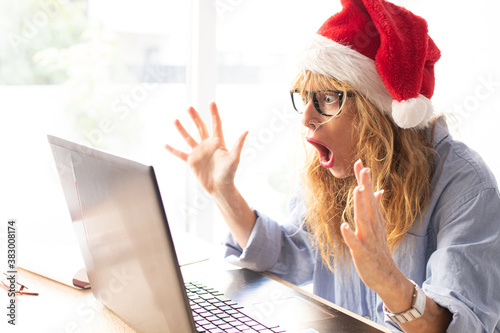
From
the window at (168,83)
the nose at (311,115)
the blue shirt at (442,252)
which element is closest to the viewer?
the blue shirt at (442,252)

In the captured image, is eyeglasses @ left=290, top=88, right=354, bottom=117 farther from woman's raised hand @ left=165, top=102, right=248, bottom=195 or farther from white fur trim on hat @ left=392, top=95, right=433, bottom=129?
woman's raised hand @ left=165, top=102, right=248, bottom=195

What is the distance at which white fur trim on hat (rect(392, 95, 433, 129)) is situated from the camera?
1231 millimetres

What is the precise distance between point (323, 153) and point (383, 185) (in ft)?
0.57

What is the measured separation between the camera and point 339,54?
51.7 inches

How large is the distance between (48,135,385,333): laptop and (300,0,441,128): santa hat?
0.50m

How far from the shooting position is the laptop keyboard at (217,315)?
1001 mm

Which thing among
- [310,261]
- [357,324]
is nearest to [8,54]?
[310,261]

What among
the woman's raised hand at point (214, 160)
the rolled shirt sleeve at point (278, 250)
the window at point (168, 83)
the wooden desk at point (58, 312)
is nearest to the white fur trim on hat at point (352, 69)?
the woman's raised hand at point (214, 160)

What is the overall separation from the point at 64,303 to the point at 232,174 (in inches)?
19.4

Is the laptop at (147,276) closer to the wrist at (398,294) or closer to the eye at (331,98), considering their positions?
the wrist at (398,294)

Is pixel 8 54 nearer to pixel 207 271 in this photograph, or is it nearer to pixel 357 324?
pixel 207 271

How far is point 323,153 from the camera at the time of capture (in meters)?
1.39

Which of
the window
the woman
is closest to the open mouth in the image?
the woman

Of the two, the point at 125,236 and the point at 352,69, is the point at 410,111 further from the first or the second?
the point at 125,236
